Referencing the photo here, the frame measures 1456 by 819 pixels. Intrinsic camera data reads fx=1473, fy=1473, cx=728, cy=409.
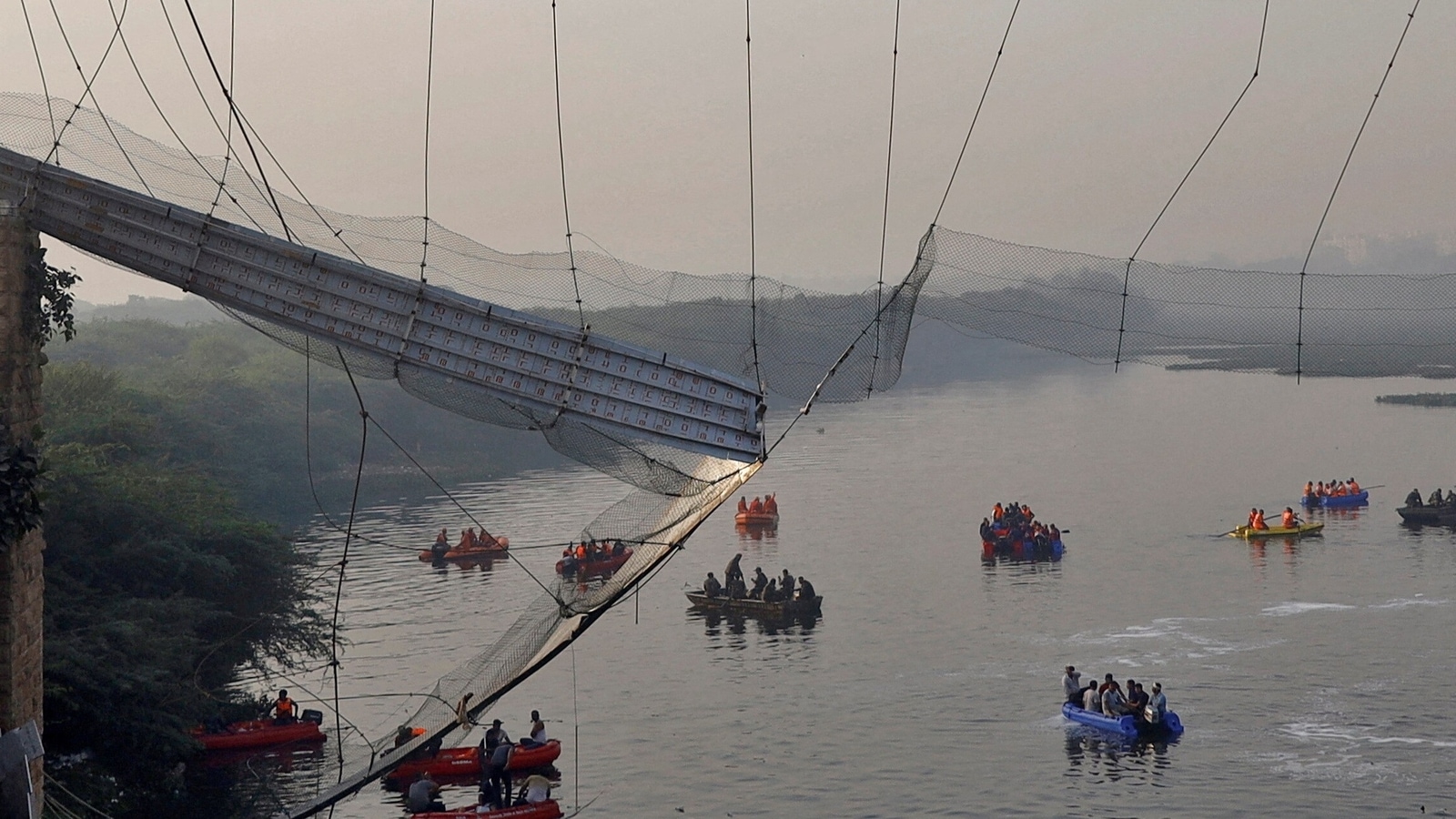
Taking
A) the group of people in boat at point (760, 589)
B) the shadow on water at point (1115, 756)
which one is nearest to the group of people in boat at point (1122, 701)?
the shadow on water at point (1115, 756)

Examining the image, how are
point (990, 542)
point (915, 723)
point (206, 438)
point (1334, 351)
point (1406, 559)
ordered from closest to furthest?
point (1334, 351) < point (915, 723) < point (1406, 559) < point (990, 542) < point (206, 438)

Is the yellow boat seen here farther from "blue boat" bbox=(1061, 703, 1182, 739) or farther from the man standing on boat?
"blue boat" bbox=(1061, 703, 1182, 739)

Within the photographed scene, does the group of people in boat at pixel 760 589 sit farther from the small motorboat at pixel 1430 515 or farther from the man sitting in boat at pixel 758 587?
the small motorboat at pixel 1430 515

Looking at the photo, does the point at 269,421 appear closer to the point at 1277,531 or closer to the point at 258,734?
the point at 1277,531

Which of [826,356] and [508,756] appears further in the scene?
[508,756]

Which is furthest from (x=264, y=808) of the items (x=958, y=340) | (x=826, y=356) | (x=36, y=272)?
(x=958, y=340)

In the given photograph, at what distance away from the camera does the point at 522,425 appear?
18.3 m

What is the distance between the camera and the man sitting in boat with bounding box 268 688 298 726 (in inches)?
1330

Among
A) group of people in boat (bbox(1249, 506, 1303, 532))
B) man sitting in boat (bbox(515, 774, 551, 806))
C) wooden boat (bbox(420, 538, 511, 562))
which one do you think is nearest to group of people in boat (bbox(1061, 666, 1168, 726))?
man sitting in boat (bbox(515, 774, 551, 806))

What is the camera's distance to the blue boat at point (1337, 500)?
6488 cm

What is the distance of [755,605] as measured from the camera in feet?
159

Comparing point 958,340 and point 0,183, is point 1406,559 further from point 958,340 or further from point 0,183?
point 958,340

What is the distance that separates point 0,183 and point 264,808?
15.2 metres

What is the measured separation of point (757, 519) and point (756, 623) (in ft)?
63.1
